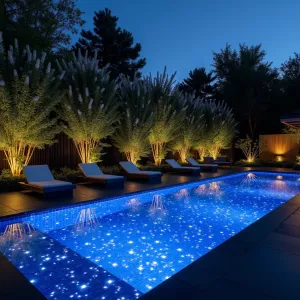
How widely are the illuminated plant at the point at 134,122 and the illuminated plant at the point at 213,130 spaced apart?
469 centimetres

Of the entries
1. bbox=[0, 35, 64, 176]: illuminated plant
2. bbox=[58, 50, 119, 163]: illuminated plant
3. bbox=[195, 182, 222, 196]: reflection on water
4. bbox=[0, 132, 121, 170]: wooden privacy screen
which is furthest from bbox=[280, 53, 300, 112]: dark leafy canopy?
bbox=[0, 35, 64, 176]: illuminated plant

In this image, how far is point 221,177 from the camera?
1031cm

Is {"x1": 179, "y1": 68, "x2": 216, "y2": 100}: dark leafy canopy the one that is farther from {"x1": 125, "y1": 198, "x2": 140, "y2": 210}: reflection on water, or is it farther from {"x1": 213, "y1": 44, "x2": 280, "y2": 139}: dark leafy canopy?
{"x1": 125, "y1": 198, "x2": 140, "y2": 210}: reflection on water

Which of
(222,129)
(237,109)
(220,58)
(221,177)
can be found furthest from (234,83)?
(221,177)

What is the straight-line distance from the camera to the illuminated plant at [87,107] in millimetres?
8758

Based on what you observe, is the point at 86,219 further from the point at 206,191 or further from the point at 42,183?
the point at 206,191

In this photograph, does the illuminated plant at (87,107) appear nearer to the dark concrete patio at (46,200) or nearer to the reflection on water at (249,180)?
the dark concrete patio at (46,200)

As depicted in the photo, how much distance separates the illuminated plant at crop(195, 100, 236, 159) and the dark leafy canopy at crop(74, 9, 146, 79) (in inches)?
325

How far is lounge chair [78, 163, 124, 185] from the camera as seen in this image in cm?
726

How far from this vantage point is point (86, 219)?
468 cm

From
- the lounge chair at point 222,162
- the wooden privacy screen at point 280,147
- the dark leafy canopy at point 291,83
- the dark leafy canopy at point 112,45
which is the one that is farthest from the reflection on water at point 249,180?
the dark leafy canopy at point 112,45

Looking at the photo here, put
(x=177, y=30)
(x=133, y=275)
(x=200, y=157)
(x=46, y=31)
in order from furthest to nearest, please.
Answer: (x=177, y=30), (x=200, y=157), (x=46, y=31), (x=133, y=275)

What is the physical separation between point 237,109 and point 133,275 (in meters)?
18.7

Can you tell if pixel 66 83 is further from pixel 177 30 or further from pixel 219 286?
pixel 177 30
